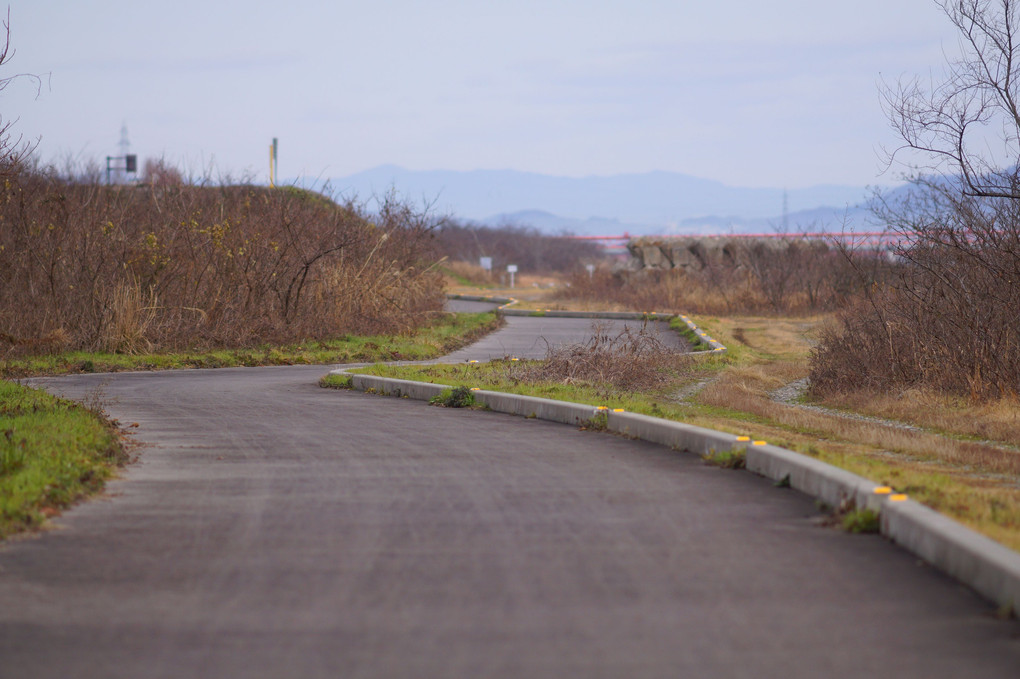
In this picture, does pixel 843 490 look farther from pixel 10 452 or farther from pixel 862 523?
pixel 10 452

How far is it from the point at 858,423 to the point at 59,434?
8.68 meters

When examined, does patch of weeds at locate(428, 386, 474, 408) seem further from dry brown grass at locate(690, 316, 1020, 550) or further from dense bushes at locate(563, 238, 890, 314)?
dense bushes at locate(563, 238, 890, 314)

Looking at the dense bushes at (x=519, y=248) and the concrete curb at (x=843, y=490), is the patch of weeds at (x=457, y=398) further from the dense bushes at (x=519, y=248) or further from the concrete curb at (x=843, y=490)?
the dense bushes at (x=519, y=248)

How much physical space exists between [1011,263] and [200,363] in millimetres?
13746

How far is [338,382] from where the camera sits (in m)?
16.6

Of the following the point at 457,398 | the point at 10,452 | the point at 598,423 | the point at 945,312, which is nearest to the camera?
the point at 10,452

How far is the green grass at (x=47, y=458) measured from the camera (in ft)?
23.5

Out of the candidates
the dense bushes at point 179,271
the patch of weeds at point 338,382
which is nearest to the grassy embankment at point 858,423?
the patch of weeds at point 338,382

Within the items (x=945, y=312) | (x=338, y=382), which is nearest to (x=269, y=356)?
(x=338, y=382)

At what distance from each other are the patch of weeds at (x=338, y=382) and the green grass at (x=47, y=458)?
16.6 feet

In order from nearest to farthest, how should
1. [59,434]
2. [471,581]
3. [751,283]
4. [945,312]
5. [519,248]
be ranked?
[471,581]
[59,434]
[945,312]
[751,283]
[519,248]

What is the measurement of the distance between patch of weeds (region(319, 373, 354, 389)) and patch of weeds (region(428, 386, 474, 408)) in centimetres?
291

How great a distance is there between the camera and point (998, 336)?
49.5 ft

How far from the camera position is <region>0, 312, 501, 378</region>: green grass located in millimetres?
18891
